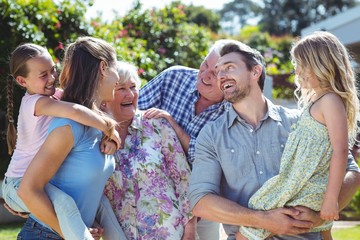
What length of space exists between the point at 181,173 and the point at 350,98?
1075 millimetres

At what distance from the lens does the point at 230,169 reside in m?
3.83

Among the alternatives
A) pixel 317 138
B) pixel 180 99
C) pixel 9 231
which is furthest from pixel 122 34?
pixel 317 138

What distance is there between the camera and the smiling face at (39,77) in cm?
383

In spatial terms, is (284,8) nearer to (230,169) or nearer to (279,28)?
(279,28)

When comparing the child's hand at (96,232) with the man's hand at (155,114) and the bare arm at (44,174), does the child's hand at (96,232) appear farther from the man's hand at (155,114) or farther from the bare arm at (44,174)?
the man's hand at (155,114)

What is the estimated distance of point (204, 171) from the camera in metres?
3.84

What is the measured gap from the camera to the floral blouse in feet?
13.0

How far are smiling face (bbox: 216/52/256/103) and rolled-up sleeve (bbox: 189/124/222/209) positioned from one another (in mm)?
254

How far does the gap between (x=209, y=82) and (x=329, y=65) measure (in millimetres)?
979

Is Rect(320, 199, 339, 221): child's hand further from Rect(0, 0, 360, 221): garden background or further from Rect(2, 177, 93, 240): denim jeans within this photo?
Rect(0, 0, 360, 221): garden background

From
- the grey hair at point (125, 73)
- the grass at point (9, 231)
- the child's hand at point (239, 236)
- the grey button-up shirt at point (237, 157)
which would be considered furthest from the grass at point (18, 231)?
the child's hand at point (239, 236)

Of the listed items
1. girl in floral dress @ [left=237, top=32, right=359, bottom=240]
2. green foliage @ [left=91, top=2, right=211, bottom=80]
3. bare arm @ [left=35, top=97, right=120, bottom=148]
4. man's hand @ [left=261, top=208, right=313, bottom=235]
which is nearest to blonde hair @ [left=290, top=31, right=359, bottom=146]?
girl in floral dress @ [left=237, top=32, right=359, bottom=240]

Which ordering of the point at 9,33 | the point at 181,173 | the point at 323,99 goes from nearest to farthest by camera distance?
the point at 323,99 < the point at 181,173 < the point at 9,33

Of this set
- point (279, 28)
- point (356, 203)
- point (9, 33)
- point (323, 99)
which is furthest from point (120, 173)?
point (279, 28)
